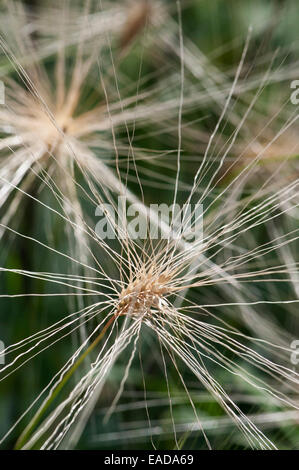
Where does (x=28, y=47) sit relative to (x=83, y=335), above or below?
above

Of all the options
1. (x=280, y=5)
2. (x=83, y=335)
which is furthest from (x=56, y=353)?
(x=280, y=5)

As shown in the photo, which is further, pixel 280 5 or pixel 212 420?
pixel 280 5

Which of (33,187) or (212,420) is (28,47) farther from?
(212,420)

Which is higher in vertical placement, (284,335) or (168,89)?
(168,89)
